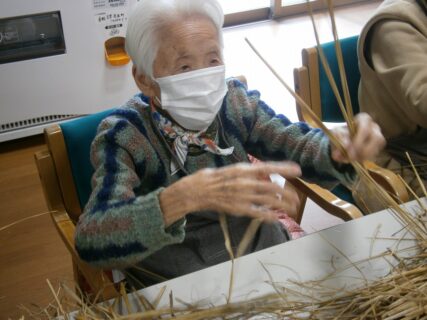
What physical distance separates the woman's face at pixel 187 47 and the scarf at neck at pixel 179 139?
9cm

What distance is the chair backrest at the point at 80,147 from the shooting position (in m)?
1.32

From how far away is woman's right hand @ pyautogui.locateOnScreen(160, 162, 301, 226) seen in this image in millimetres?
874

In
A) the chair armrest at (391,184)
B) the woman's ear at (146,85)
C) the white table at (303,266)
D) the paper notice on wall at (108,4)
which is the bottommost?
the chair armrest at (391,184)

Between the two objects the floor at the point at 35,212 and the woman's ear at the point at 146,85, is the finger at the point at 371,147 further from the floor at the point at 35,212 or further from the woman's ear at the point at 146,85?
the floor at the point at 35,212

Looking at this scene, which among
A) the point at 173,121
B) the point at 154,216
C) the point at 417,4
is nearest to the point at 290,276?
the point at 154,216

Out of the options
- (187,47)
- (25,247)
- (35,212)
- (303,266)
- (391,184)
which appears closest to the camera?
(303,266)

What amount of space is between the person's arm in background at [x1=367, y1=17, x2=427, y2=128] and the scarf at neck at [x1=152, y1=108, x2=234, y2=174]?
515mm

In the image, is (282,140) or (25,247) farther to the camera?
(25,247)

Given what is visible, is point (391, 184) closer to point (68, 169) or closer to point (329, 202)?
point (329, 202)

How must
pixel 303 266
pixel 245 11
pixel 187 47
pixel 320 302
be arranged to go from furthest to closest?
pixel 245 11 → pixel 187 47 → pixel 303 266 → pixel 320 302

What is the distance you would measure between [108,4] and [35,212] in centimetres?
108

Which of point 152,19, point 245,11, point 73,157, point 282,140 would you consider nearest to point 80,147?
point 73,157

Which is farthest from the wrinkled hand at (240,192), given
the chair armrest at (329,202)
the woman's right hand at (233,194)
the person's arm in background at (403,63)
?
the person's arm in background at (403,63)

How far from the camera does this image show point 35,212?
7.97 ft
